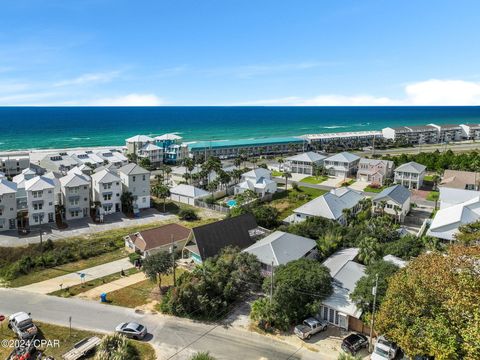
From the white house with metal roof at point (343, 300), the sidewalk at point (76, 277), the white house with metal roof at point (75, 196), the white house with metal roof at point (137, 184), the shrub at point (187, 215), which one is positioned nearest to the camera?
the white house with metal roof at point (343, 300)

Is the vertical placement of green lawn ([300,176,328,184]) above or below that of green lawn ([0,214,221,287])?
above

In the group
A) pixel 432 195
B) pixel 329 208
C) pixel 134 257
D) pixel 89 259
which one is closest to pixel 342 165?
pixel 432 195

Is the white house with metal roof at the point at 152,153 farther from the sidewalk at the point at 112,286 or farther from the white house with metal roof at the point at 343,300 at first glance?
the white house with metal roof at the point at 343,300

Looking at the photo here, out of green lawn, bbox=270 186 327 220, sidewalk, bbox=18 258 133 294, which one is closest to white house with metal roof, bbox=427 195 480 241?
green lawn, bbox=270 186 327 220

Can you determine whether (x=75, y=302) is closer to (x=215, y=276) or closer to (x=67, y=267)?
(x=67, y=267)

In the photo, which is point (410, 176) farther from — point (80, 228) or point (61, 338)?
point (61, 338)

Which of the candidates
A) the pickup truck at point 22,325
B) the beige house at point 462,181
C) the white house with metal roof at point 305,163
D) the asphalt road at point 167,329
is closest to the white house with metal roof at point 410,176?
the beige house at point 462,181

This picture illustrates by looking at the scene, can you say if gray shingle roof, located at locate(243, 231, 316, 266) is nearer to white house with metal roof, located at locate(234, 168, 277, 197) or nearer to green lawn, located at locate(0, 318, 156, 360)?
green lawn, located at locate(0, 318, 156, 360)
